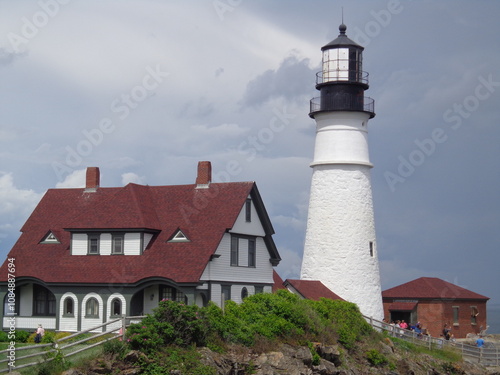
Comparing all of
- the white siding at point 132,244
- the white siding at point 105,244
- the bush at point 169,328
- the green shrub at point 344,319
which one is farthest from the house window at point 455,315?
the bush at point 169,328

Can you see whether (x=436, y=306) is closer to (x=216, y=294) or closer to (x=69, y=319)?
(x=216, y=294)

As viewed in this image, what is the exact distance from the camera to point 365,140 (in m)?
40.4

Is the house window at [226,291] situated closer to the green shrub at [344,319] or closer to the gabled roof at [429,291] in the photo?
the green shrub at [344,319]

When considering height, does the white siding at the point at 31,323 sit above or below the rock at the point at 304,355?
above

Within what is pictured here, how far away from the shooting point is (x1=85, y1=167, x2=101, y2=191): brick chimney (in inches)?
1549

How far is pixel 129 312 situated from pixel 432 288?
1887 centimetres

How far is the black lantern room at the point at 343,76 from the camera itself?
39719mm

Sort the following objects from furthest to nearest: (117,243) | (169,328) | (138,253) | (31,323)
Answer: (117,243)
(31,323)
(138,253)
(169,328)

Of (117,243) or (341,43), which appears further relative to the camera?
(341,43)

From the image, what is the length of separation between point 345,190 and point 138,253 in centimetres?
1125

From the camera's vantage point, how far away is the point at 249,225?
36906mm

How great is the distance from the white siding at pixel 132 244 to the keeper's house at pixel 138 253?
4 centimetres

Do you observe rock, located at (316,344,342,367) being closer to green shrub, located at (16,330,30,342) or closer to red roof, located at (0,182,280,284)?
red roof, located at (0,182,280,284)

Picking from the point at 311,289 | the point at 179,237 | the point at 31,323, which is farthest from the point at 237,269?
the point at 31,323
